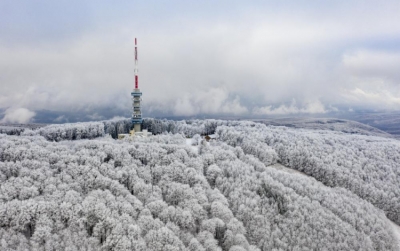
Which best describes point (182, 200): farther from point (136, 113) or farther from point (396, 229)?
point (136, 113)

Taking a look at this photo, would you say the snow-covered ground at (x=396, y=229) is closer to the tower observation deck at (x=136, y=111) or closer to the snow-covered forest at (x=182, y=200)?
the snow-covered forest at (x=182, y=200)

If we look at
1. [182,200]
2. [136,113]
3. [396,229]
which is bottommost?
[396,229]

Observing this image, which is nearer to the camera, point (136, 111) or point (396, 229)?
point (396, 229)

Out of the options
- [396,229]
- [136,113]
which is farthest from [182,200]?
[136,113]

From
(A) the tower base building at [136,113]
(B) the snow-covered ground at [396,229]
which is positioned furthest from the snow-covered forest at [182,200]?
(A) the tower base building at [136,113]

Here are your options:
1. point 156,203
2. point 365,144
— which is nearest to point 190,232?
point 156,203

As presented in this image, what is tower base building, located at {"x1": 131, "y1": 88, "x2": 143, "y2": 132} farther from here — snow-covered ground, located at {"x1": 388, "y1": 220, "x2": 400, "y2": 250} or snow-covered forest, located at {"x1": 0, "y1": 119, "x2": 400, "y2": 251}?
snow-covered ground, located at {"x1": 388, "y1": 220, "x2": 400, "y2": 250}

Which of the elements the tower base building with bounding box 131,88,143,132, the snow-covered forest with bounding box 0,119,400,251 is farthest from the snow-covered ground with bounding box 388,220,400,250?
the tower base building with bounding box 131,88,143,132

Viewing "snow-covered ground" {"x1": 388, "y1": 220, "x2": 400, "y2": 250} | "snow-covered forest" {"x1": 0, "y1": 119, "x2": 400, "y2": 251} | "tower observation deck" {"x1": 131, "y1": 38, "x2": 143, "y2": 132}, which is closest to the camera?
"snow-covered forest" {"x1": 0, "y1": 119, "x2": 400, "y2": 251}
